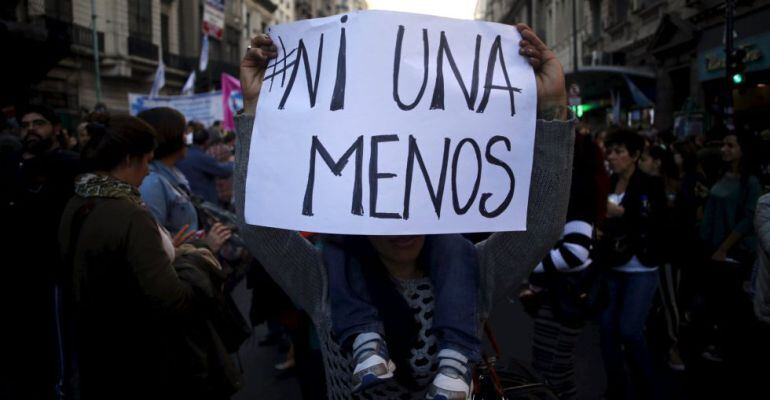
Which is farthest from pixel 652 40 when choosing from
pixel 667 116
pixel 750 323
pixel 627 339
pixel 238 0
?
pixel 238 0

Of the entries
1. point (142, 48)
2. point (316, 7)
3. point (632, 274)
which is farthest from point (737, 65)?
point (316, 7)

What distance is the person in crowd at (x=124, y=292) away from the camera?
225cm

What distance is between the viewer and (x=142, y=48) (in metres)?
26.8

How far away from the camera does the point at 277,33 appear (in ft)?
5.56

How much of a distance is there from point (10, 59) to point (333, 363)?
920 centimetres

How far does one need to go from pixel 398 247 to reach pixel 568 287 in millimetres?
1858

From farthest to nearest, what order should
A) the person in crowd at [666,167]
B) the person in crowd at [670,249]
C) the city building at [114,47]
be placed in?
1. the city building at [114,47]
2. the person in crowd at [666,167]
3. the person in crowd at [670,249]

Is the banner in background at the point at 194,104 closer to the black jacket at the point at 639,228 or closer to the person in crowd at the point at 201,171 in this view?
the person in crowd at the point at 201,171

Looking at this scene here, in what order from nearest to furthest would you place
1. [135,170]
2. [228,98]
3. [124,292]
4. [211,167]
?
[124,292] < [135,170] < [211,167] < [228,98]

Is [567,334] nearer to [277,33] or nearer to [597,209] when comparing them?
[597,209]

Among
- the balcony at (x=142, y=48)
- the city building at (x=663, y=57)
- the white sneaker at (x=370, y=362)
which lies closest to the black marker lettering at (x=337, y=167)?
the white sneaker at (x=370, y=362)

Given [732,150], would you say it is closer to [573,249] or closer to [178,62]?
[573,249]

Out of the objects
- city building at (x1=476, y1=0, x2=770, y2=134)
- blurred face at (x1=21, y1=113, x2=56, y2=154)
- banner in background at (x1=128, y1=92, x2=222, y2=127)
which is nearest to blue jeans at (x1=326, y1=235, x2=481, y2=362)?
blurred face at (x1=21, y1=113, x2=56, y2=154)

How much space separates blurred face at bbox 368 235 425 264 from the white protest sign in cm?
29
